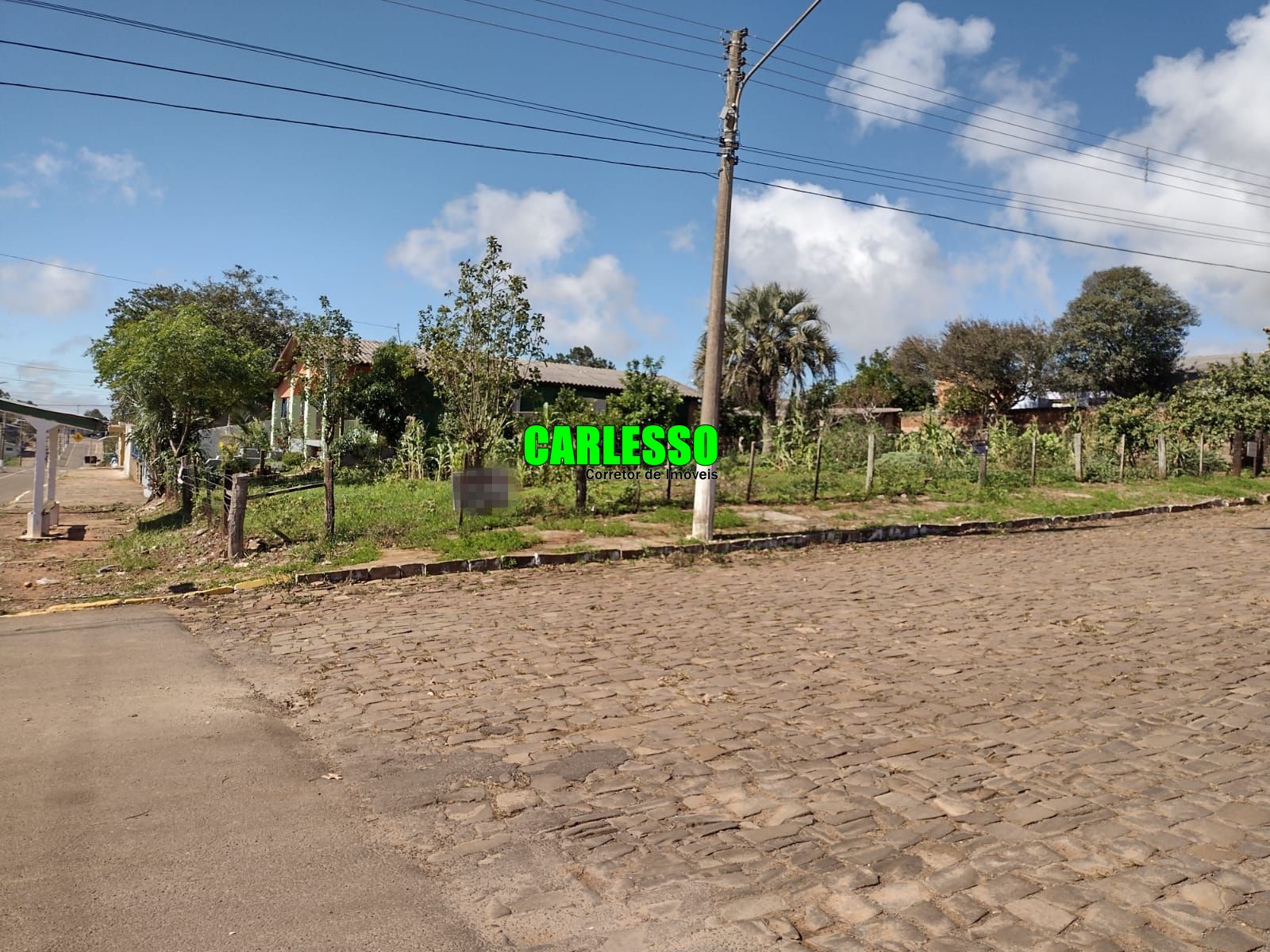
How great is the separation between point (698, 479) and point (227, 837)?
9.89 metres

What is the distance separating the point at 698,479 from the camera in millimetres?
13273

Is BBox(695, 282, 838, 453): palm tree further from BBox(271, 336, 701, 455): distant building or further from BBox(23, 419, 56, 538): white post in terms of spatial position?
BBox(23, 419, 56, 538): white post

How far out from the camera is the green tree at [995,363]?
44.5 m

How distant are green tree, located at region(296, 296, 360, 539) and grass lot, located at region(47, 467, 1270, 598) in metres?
3.80

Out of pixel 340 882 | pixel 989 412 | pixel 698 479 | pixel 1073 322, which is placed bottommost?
pixel 340 882

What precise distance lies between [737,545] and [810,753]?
26.5 ft

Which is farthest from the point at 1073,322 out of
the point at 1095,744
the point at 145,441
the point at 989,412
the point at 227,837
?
the point at 227,837

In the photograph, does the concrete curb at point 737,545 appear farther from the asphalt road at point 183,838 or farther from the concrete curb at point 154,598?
the asphalt road at point 183,838

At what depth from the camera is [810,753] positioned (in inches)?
199

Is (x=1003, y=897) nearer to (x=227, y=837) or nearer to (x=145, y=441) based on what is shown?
(x=227, y=837)

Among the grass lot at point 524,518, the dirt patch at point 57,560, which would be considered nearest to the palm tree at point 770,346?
the grass lot at point 524,518

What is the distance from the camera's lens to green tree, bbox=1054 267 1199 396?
43438 mm

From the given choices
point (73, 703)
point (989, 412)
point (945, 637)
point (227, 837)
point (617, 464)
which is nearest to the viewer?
point (227, 837)

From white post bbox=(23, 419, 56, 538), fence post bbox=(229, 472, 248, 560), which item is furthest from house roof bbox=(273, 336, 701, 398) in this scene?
fence post bbox=(229, 472, 248, 560)
